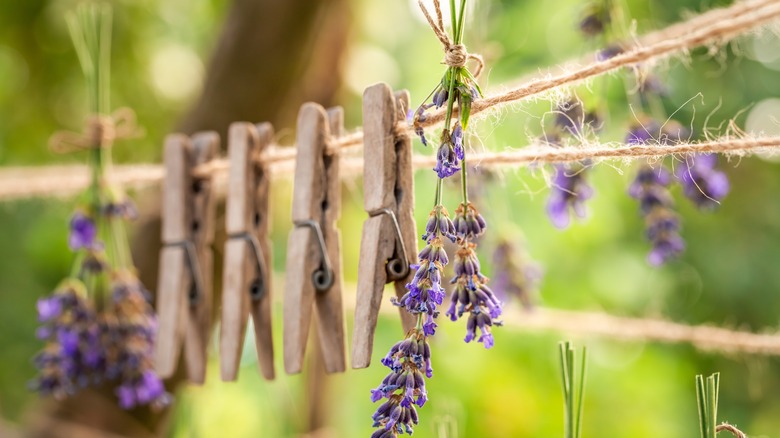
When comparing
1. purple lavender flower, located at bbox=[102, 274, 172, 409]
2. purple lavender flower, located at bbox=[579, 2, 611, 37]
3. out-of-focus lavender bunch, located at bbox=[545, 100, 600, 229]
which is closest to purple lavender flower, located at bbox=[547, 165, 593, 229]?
out-of-focus lavender bunch, located at bbox=[545, 100, 600, 229]

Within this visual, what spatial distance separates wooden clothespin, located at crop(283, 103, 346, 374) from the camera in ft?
2.14

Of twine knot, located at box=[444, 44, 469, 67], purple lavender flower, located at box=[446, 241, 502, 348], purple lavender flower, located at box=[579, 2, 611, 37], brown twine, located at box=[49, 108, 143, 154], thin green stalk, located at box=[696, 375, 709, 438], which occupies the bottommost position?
thin green stalk, located at box=[696, 375, 709, 438]

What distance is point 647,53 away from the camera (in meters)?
0.48

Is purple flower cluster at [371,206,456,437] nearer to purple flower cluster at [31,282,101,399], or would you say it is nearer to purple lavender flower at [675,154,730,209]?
purple lavender flower at [675,154,730,209]

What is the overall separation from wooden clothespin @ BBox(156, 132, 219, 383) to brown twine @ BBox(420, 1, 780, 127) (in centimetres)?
41

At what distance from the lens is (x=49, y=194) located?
1.01 metres

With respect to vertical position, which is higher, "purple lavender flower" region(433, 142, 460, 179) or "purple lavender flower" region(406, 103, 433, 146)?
"purple lavender flower" region(406, 103, 433, 146)

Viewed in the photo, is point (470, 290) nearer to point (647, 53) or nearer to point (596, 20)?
point (647, 53)

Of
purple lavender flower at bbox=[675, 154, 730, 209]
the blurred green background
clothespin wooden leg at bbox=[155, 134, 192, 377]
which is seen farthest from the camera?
the blurred green background

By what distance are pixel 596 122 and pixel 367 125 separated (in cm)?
30

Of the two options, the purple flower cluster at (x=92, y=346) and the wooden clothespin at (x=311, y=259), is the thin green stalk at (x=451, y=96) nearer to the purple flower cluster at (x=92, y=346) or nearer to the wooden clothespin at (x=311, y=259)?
the wooden clothespin at (x=311, y=259)

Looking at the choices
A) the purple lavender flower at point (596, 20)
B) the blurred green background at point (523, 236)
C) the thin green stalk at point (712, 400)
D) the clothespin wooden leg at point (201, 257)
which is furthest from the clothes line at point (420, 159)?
the blurred green background at point (523, 236)

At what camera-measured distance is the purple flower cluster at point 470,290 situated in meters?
0.47

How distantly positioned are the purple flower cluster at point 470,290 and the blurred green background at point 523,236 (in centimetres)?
143
